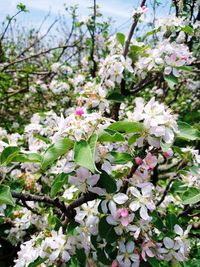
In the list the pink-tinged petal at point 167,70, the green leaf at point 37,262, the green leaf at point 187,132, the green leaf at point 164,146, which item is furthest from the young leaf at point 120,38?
the green leaf at point 37,262

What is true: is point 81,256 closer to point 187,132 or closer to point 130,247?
point 130,247

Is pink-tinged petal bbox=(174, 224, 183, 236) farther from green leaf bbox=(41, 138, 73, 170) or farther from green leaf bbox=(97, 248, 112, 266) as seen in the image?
green leaf bbox=(41, 138, 73, 170)

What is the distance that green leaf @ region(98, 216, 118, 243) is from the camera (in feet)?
4.62

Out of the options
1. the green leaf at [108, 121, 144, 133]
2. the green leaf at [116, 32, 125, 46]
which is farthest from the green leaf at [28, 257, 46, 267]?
the green leaf at [116, 32, 125, 46]

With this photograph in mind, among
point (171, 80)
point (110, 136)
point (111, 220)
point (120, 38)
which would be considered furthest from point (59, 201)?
point (120, 38)

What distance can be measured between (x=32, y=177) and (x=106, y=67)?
577 millimetres

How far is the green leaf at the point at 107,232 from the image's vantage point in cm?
141

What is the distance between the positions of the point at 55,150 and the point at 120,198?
28 centimetres

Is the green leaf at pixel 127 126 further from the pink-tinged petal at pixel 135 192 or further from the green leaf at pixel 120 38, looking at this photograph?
the green leaf at pixel 120 38

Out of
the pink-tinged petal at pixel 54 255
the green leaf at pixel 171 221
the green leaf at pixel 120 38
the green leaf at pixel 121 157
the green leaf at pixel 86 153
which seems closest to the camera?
the green leaf at pixel 86 153

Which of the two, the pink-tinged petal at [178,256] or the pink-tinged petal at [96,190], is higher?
the pink-tinged petal at [96,190]

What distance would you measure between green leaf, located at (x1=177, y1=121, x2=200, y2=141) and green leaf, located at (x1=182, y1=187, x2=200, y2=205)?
8.9 inches

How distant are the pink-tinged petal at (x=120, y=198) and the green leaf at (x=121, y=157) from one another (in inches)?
4.6

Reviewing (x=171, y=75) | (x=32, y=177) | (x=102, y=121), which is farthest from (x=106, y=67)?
(x=102, y=121)
